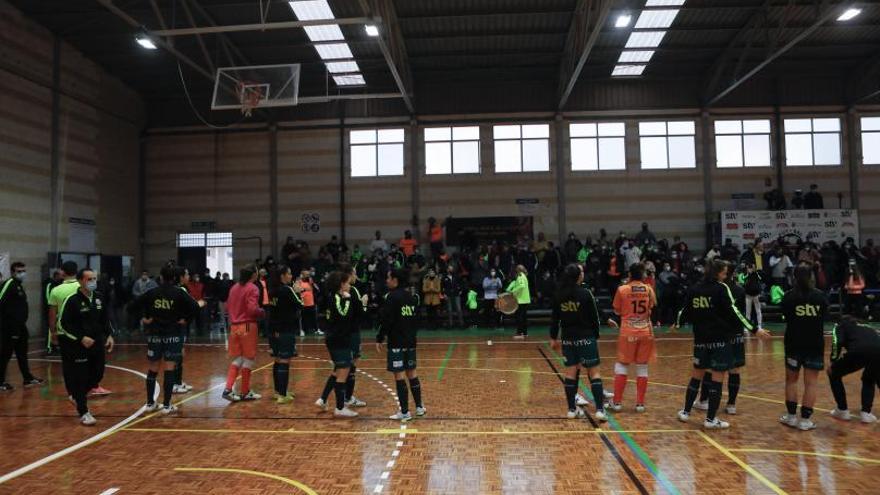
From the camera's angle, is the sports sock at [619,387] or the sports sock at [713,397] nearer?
the sports sock at [713,397]

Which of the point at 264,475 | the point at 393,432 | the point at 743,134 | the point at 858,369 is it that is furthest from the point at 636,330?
the point at 743,134

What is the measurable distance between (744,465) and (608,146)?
66.9ft

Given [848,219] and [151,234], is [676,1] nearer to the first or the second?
[848,219]

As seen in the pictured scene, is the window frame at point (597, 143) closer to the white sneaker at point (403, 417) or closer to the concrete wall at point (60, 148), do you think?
the white sneaker at point (403, 417)

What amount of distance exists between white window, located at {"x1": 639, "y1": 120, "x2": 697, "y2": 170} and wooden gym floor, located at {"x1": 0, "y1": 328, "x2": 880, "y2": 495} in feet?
52.1

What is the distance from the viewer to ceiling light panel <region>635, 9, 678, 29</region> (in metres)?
19.2

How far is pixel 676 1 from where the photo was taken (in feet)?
61.1

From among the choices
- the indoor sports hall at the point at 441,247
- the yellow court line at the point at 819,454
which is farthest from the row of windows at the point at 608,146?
the yellow court line at the point at 819,454

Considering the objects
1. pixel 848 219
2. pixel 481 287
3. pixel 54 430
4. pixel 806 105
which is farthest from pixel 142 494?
pixel 806 105

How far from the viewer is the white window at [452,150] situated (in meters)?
25.0

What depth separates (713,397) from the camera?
7.16 meters

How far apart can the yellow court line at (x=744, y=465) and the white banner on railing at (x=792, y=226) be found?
59.1 ft

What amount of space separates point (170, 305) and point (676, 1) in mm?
18052

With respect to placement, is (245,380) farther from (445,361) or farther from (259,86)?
(259,86)
